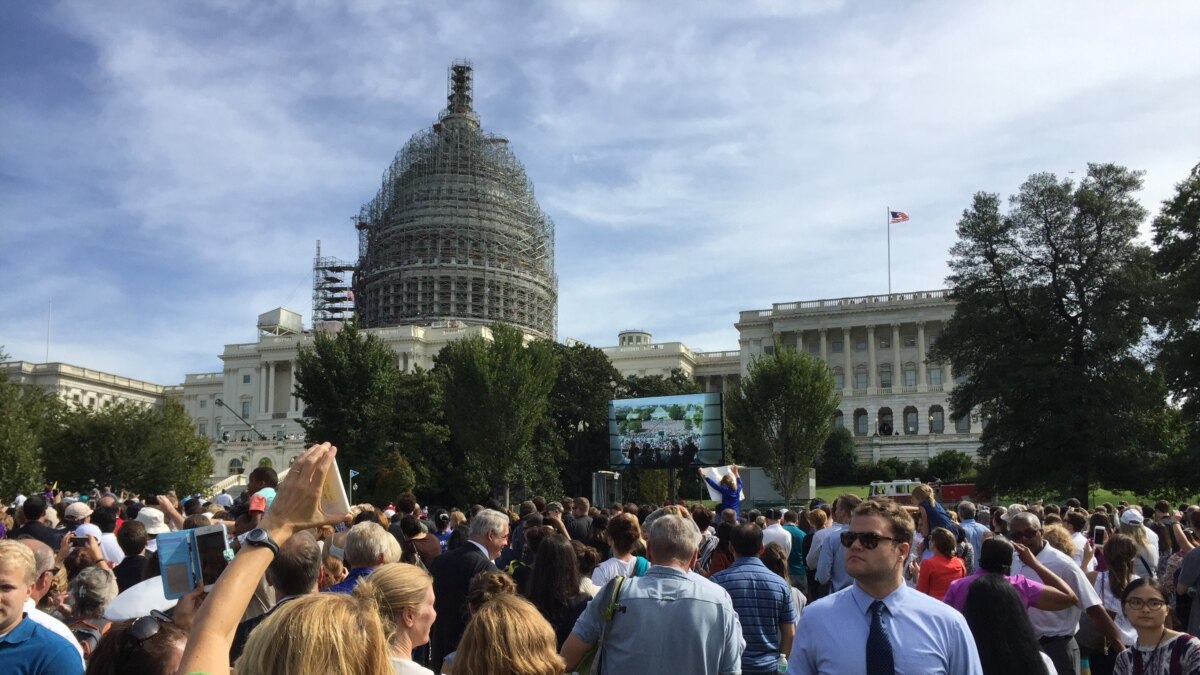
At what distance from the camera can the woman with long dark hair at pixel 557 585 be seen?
7.32 m

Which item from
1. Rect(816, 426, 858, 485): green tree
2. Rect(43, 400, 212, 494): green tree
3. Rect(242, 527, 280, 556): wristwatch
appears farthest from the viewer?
Rect(816, 426, 858, 485): green tree

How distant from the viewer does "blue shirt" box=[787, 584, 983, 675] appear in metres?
4.30

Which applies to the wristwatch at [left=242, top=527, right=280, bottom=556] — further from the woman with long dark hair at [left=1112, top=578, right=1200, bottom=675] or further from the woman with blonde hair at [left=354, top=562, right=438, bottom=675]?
the woman with long dark hair at [left=1112, top=578, right=1200, bottom=675]

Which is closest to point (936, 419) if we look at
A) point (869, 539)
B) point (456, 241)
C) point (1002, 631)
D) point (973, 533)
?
point (456, 241)

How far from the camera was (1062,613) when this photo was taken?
7.79 m

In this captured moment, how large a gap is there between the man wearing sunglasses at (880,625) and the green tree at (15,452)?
3845 centimetres

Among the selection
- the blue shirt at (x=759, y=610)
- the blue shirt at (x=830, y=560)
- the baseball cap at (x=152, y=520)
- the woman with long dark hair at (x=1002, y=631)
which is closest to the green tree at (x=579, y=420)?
the blue shirt at (x=830, y=560)

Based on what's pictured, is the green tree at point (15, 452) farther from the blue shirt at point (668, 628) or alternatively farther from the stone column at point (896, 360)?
the stone column at point (896, 360)

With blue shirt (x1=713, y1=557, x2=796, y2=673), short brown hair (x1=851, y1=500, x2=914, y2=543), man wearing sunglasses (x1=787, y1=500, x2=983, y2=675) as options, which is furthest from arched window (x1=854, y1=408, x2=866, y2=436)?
man wearing sunglasses (x1=787, y1=500, x2=983, y2=675)

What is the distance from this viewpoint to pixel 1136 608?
5953mm

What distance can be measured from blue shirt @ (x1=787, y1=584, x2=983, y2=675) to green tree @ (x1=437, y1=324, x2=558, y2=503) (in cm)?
4378

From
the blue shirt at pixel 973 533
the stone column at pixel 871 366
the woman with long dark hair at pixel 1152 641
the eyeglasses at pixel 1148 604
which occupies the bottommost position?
the blue shirt at pixel 973 533

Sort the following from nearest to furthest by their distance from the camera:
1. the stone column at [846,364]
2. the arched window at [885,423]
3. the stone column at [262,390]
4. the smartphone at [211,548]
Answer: the smartphone at [211,548] → the arched window at [885,423] → the stone column at [846,364] → the stone column at [262,390]

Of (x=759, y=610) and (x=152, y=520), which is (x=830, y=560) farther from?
(x=152, y=520)
